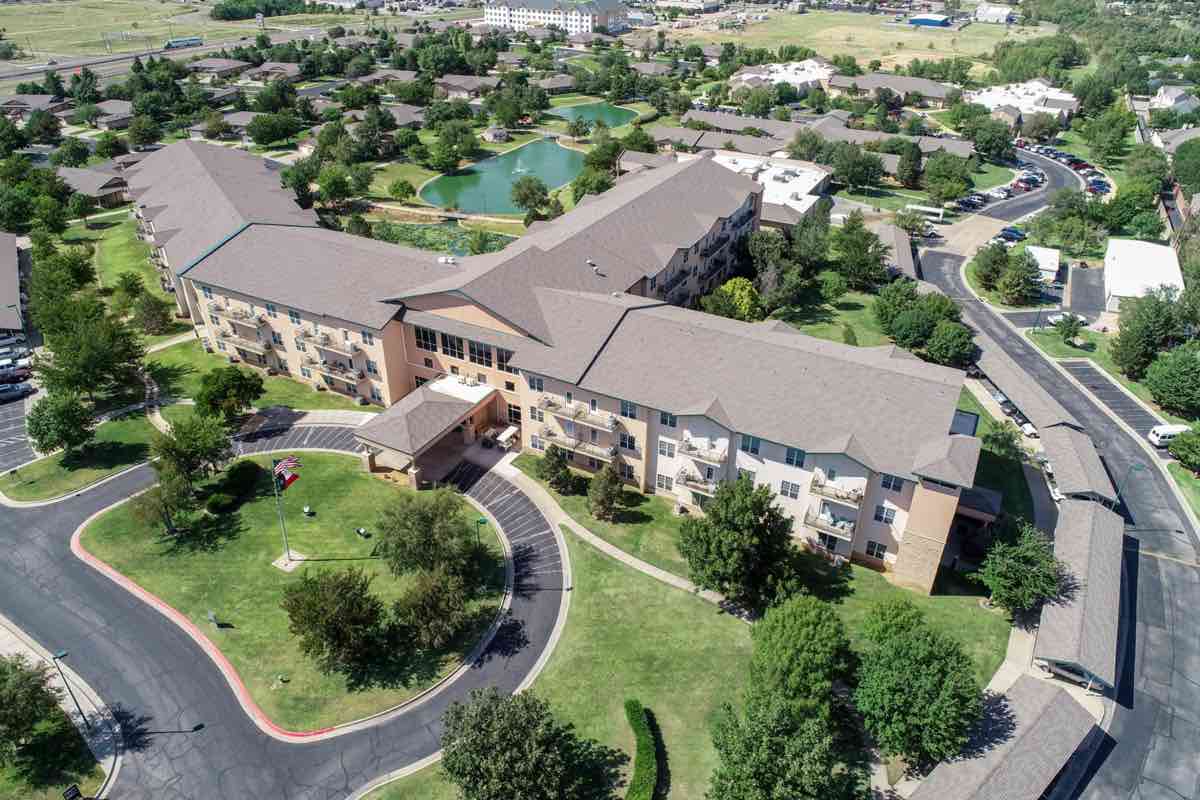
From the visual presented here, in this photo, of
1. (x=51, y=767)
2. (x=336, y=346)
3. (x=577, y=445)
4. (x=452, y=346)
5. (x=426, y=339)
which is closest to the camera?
(x=51, y=767)

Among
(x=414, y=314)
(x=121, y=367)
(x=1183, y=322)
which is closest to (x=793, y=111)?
(x=1183, y=322)

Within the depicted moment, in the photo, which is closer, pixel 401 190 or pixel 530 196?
pixel 530 196

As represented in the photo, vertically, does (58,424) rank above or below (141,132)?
below

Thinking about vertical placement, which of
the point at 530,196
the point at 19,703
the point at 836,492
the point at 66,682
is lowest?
the point at 66,682

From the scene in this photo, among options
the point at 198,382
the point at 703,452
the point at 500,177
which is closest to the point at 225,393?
the point at 198,382

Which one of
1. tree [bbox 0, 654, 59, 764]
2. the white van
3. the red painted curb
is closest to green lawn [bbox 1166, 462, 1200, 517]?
the white van

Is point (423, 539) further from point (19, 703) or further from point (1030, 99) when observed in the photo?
point (1030, 99)

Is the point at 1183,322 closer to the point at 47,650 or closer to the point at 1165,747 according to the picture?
the point at 1165,747

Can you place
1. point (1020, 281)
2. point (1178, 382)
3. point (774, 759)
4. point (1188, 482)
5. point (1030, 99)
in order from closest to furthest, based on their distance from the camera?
point (774, 759) → point (1188, 482) → point (1178, 382) → point (1020, 281) → point (1030, 99)
